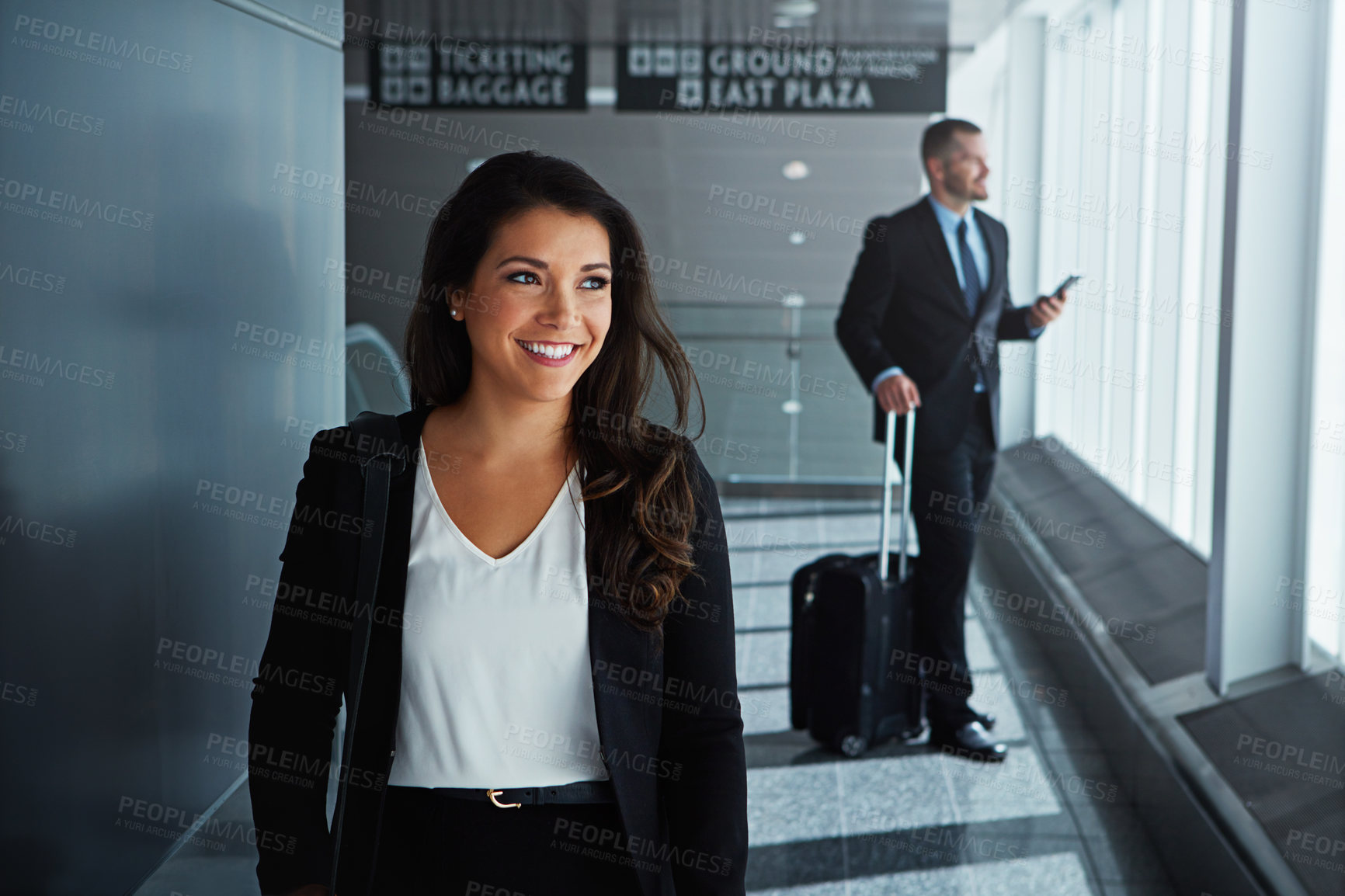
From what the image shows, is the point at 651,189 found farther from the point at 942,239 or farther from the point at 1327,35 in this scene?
the point at 1327,35

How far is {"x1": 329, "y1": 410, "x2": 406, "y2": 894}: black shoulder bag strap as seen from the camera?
1374mm

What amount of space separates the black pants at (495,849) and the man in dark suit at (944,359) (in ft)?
8.00

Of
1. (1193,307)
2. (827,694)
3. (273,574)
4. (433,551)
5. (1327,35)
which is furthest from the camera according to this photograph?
(1193,307)

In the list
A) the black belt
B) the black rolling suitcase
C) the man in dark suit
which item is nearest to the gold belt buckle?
the black belt

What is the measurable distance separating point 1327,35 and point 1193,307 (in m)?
1.94

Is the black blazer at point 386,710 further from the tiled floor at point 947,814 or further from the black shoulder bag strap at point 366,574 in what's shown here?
the tiled floor at point 947,814

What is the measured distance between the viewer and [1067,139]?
7395 mm

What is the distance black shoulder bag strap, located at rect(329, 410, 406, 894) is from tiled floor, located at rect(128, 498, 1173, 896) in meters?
0.85

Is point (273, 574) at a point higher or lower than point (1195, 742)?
higher

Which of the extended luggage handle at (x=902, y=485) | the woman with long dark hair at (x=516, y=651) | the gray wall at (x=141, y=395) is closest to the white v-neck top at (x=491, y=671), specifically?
the woman with long dark hair at (x=516, y=651)

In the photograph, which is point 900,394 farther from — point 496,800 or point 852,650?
point 496,800

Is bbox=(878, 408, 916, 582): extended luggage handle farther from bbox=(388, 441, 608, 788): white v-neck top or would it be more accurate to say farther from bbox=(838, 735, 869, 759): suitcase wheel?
bbox=(388, 441, 608, 788): white v-neck top

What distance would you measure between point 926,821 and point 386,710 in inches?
89.9

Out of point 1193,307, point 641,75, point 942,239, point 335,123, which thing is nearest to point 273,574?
point 335,123
